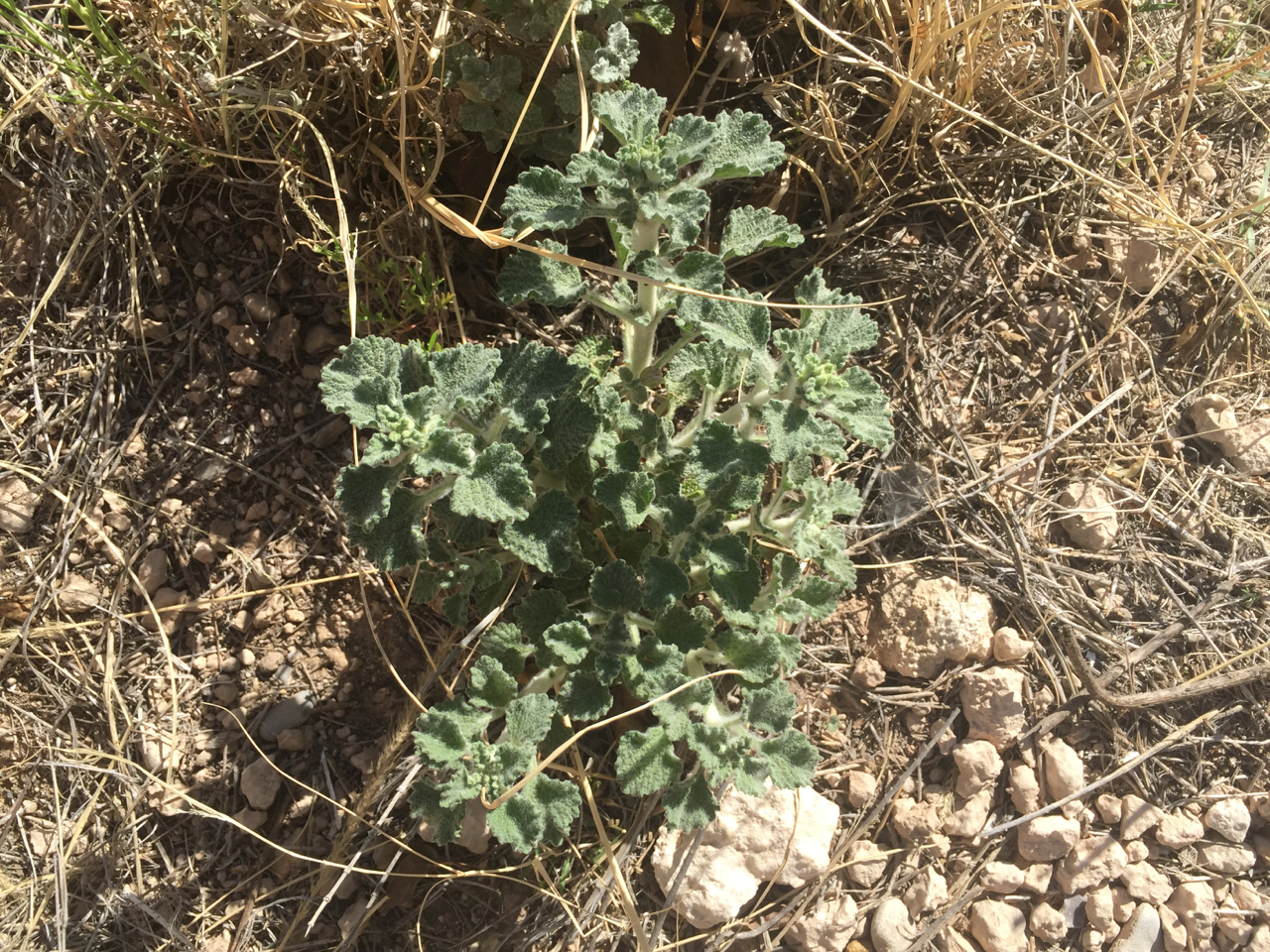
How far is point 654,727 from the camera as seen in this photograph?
2182 mm

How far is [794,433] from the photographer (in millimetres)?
1898

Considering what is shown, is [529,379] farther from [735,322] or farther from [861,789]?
[861,789]

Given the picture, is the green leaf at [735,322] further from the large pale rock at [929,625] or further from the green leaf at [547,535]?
the large pale rock at [929,625]

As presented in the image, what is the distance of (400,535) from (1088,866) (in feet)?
7.32

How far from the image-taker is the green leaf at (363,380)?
5.94 feet

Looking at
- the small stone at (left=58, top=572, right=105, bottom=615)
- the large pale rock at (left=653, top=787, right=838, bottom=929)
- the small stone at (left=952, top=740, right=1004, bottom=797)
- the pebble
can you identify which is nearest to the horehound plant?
the large pale rock at (left=653, top=787, right=838, bottom=929)

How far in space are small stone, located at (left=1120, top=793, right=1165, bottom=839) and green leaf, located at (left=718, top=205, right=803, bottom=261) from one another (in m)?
1.97

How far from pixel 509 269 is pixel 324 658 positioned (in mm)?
1264

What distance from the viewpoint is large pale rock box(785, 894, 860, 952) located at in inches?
102

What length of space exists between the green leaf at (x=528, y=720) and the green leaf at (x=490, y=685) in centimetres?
5

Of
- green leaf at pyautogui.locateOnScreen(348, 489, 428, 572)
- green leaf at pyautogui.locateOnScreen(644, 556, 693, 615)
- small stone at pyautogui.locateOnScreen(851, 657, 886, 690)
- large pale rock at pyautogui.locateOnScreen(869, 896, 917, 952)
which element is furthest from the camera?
small stone at pyautogui.locateOnScreen(851, 657, 886, 690)

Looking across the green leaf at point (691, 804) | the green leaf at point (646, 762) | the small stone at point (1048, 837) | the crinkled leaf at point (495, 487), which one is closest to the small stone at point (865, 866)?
the small stone at point (1048, 837)

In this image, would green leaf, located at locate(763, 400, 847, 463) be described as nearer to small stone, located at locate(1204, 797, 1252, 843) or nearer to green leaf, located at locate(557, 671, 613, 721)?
green leaf, located at locate(557, 671, 613, 721)

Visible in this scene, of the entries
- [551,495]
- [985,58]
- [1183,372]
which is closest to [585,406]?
[551,495]
